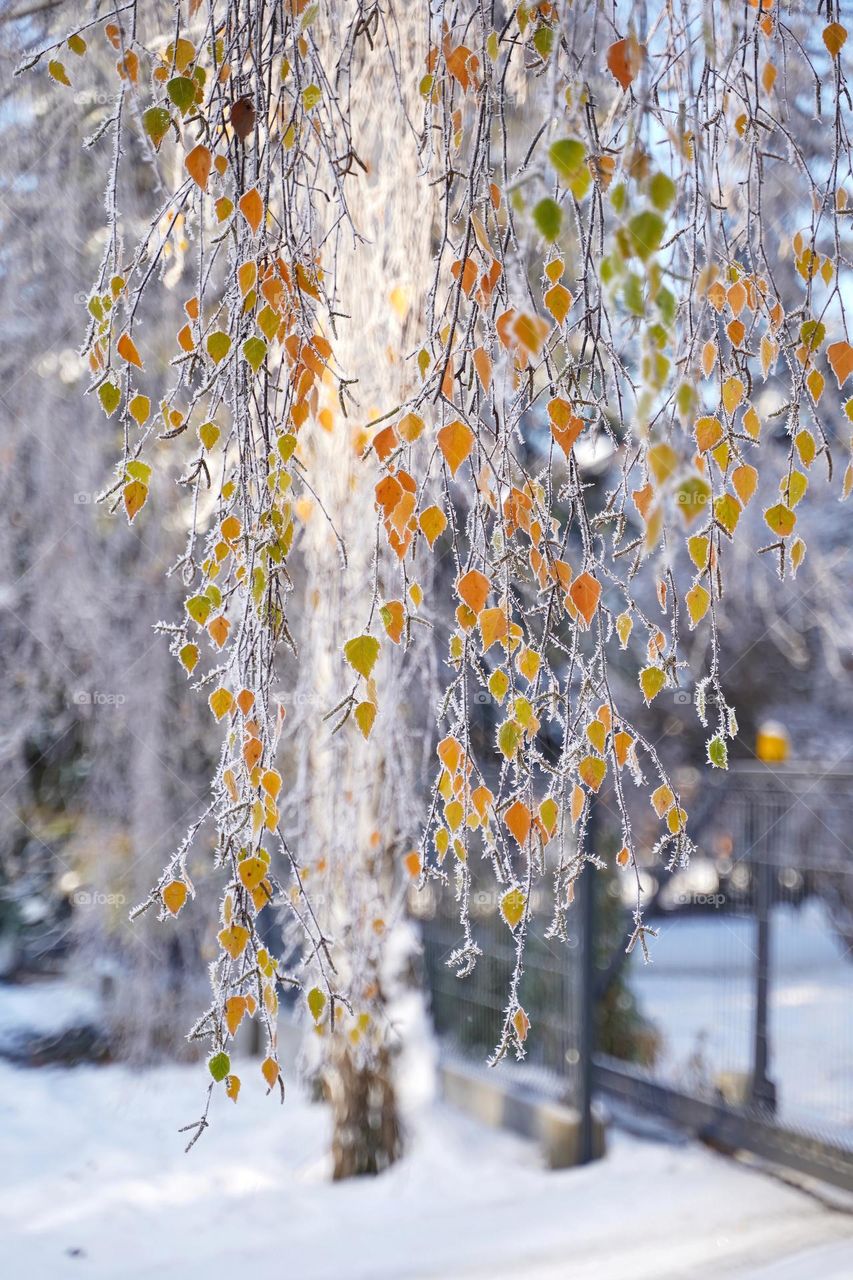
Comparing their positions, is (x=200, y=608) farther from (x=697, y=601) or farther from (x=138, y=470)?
(x=697, y=601)

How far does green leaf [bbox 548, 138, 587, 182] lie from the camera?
697 mm

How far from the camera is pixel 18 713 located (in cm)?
316

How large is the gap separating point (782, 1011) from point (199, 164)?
2485mm

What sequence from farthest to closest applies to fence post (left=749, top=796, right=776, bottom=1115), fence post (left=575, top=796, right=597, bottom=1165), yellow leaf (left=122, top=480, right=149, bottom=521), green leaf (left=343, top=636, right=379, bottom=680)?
fence post (left=575, top=796, right=597, bottom=1165) < fence post (left=749, top=796, right=776, bottom=1115) < yellow leaf (left=122, top=480, right=149, bottom=521) < green leaf (left=343, top=636, right=379, bottom=680)

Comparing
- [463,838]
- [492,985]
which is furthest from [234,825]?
[492,985]

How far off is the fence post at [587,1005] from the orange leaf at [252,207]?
7.46 ft

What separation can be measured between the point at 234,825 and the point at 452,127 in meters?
0.79

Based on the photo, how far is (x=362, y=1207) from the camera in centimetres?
272

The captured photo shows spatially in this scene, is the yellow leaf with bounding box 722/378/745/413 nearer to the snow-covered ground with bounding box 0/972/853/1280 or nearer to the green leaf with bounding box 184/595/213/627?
the green leaf with bounding box 184/595/213/627

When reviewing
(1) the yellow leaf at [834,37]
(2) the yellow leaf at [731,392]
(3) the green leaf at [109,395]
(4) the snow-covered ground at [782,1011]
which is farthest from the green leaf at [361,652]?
(4) the snow-covered ground at [782,1011]

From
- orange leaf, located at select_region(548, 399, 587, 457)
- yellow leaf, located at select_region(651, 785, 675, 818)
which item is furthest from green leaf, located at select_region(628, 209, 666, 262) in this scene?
yellow leaf, located at select_region(651, 785, 675, 818)

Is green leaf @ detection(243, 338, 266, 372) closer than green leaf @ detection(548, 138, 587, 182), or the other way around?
green leaf @ detection(548, 138, 587, 182)

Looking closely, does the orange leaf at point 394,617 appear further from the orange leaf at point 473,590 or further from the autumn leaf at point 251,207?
the autumn leaf at point 251,207

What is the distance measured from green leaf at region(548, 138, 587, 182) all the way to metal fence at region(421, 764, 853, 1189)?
2.15 meters
